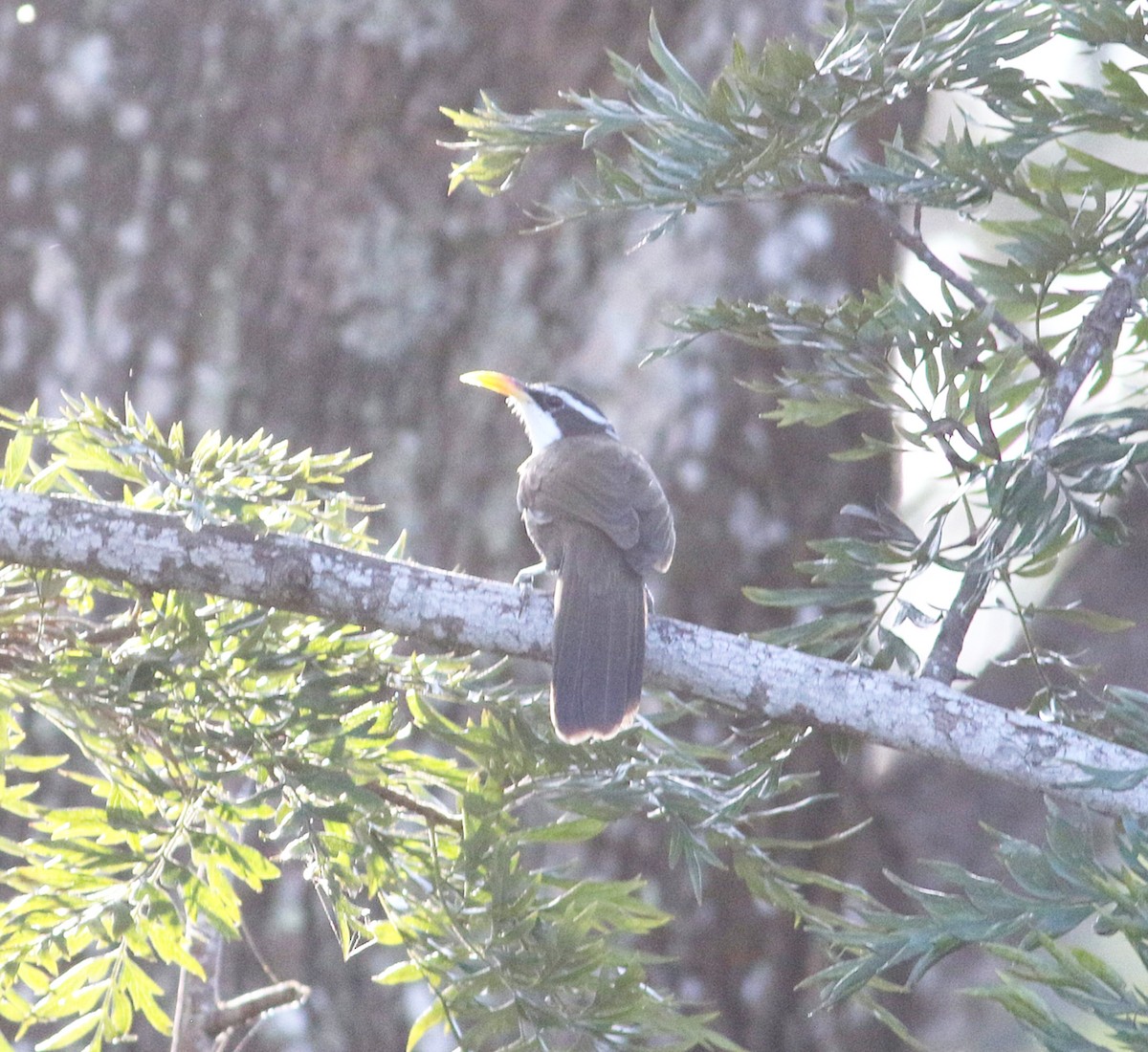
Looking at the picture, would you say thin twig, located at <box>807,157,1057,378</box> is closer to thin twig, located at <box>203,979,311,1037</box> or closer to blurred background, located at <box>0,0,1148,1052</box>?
thin twig, located at <box>203,979,311,1037</box>

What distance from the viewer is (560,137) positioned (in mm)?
2578

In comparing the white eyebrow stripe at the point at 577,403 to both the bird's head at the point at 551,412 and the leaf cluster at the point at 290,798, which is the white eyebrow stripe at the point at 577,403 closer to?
the bird's head at the point at 551,412

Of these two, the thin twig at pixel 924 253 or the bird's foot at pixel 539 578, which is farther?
the bird's foot at pixel 539 578

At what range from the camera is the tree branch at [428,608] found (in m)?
2.09

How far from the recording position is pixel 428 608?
2238mm

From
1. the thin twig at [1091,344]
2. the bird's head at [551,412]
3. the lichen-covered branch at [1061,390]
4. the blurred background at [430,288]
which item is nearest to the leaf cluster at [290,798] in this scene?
the lichen-covered branch at [1061,390]

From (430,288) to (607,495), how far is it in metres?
1.50

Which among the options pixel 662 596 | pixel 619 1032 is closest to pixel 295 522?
pixel 619 1032

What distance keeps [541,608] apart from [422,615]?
1.13ft

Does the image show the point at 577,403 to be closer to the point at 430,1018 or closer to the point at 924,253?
the point at 924,253

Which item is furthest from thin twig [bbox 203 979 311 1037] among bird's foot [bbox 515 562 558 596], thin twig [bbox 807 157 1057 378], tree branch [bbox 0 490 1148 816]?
thin twig [bbox 807 157 1057 378]

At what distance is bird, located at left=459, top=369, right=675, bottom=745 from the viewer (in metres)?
2.60

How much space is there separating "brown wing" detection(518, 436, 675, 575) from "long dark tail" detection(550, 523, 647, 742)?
121 mm

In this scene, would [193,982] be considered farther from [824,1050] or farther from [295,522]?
[824,1050]
